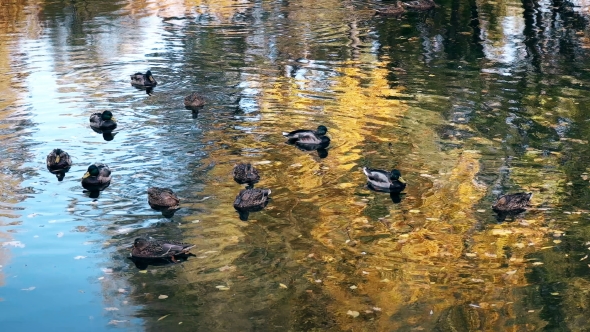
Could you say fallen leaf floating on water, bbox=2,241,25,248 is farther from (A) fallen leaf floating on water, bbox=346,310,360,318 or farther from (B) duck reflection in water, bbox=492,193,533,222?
(B) duck reflection in water, bbox=492,193,533,222

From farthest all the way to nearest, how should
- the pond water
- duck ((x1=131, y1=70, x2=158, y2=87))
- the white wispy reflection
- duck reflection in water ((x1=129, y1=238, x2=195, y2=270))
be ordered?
the white wispy reflection, duck ((x1=131, y1=70, x2=158, y2=87)), duck reflection in water ((x1=129, y1=238, x2=195, y2=270)), the pond water

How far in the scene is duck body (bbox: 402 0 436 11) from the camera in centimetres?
3320

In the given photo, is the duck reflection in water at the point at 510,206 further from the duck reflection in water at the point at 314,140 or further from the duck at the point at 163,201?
the duck at the point at 163,201

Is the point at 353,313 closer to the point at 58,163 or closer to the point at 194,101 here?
the point at 58,163

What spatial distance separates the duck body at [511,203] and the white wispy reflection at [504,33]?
10.8 metres

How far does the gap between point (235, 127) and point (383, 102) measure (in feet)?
12.4

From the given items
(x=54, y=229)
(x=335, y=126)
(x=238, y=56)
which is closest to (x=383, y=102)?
(x=335, y=126)

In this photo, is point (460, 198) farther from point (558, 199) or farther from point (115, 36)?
point (115, 36)

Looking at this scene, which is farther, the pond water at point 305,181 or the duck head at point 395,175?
the duck head at point 395,175

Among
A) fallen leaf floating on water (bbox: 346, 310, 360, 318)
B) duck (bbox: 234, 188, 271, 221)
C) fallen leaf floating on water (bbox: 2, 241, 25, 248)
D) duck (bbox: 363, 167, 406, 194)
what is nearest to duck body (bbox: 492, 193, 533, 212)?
duck (bbox: 363, 167, 406, 194)

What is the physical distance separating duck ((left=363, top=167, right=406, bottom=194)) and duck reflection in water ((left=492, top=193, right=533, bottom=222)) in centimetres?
160

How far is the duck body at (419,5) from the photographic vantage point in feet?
109

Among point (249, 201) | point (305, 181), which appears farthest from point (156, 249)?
point (305, 181)

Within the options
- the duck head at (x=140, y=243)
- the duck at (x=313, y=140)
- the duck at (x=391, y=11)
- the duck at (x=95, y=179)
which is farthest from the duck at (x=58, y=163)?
the duck at (x=391, y=11)
